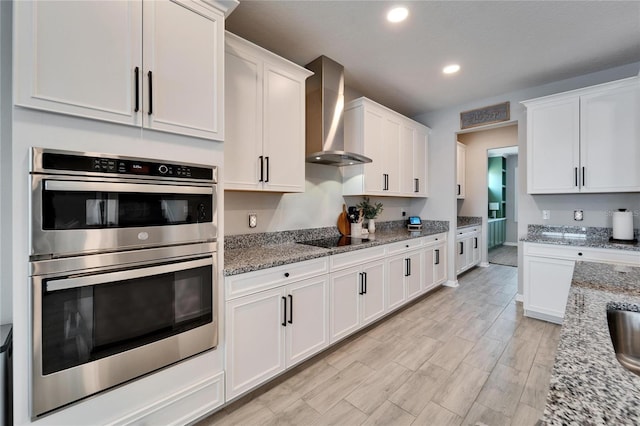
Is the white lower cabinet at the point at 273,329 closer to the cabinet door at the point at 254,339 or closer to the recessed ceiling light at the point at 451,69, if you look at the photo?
the cabinet door at the point at 254,339

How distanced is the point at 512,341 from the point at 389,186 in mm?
2118

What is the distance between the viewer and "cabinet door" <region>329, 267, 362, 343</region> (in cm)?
240

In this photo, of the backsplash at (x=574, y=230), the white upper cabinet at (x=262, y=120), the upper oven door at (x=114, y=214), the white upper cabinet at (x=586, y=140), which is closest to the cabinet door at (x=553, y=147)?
the white upper cabinet at (x=586, y=140)

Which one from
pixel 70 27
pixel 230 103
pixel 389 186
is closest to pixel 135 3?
pixel 70 27

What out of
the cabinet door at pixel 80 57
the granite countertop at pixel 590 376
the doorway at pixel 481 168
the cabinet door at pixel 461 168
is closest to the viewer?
the granite countertop at pixel 590 376

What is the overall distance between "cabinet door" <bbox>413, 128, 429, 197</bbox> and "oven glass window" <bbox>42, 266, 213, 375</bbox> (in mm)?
3466

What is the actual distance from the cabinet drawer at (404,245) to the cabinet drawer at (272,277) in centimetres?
105

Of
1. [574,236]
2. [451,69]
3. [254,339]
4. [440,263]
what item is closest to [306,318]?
[254,339]

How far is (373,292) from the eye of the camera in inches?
112

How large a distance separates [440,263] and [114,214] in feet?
13.2

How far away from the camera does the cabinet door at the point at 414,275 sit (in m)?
3.39

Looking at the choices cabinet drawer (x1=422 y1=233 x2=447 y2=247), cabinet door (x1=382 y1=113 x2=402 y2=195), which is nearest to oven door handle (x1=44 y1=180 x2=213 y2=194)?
cabinet door (x1=382 y1=113 x2=402 y2=195)

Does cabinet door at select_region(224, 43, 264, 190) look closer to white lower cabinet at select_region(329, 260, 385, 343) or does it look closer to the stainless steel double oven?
the stainless steel double oven

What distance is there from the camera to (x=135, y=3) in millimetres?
1389
